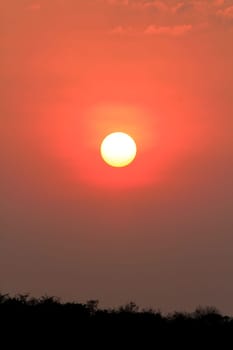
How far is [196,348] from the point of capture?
56.5m

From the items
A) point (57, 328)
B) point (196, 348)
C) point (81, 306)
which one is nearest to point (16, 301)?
point (81, 306)

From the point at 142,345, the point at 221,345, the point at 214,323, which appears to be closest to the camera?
the point at 142,345

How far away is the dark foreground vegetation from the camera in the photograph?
53.8 metres

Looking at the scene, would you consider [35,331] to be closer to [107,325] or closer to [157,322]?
[107,325]

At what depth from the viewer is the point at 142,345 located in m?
55.0

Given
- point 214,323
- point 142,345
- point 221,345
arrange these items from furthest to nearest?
point 214,323 → point 221,345 → point 142,345

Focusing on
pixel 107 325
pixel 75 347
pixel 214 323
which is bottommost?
pixel 75 347

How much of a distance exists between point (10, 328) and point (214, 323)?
2182 centimetres

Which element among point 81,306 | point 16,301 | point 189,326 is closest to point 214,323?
point 189,326

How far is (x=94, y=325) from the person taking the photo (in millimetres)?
57438

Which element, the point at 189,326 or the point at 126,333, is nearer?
the point at 126,333

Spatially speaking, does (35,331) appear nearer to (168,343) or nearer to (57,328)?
(57,328)

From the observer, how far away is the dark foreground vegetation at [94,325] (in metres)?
53.8

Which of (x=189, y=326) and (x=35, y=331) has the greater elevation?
(x=189, y=326)
